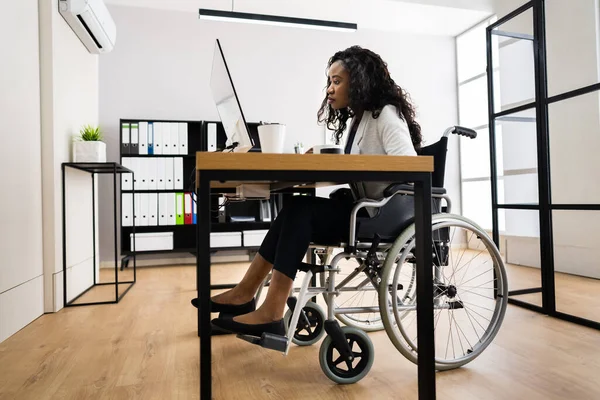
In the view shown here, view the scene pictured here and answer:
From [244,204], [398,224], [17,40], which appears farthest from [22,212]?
[244,204]

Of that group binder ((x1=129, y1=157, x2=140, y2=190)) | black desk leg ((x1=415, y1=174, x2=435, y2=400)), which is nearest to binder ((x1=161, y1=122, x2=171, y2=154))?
binder ((x1=129, y1=157, x2=140, y2=190))

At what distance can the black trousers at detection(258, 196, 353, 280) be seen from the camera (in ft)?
4.00

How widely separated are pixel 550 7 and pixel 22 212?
9.44 ft

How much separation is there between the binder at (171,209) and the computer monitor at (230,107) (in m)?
2.53

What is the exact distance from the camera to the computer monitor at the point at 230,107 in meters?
1.29

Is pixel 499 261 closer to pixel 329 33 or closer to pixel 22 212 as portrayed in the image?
pixel 22 212

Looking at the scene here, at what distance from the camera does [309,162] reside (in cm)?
99

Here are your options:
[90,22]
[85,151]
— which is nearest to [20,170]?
[85,151]

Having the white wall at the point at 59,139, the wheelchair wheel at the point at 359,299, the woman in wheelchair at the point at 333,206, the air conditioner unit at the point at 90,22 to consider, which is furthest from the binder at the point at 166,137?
the woman in wheelchair at the point at 333,206

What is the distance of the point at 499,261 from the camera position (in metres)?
1.44

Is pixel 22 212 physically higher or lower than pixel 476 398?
higher

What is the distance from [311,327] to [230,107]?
3.12 feet

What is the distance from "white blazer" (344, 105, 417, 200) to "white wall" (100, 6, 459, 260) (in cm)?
307

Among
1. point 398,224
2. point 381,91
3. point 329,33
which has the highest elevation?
point 329,33
